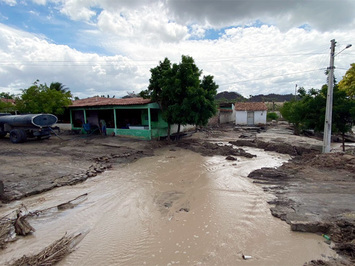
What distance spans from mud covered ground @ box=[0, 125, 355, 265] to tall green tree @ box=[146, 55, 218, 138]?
7.62 feet

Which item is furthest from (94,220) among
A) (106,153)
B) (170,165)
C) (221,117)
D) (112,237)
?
(221,117)

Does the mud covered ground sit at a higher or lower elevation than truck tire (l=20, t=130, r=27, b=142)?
lower

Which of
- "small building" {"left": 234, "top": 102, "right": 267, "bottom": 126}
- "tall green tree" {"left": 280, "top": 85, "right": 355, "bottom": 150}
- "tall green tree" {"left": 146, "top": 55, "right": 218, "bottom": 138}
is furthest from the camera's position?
"small building" {"left": 234, "top": 102, "right": 267, "bottom": 126}

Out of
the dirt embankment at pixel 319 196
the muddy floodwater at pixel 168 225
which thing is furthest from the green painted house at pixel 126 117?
the dirt embankment at pixel 319 196

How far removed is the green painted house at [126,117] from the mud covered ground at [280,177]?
2.18m

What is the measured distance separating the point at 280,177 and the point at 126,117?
48.2 ft

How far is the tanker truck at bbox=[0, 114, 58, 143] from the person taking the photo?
14.7 meters

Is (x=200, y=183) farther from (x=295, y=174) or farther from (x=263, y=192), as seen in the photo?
(x=295, y=174)

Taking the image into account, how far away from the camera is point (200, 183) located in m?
8.47

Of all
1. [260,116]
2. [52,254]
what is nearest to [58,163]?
[52,254]

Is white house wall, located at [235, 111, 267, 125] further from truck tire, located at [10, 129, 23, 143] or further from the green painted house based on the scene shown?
truck tire, located at [10, 129, 23, 143]

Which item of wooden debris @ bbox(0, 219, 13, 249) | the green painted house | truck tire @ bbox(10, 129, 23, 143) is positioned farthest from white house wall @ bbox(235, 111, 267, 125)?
wooden debris @ bbox(0, 219, 13, 249)

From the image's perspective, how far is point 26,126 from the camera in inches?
599

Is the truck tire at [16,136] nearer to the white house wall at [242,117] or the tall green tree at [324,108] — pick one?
the tall green tree at [324,108]
